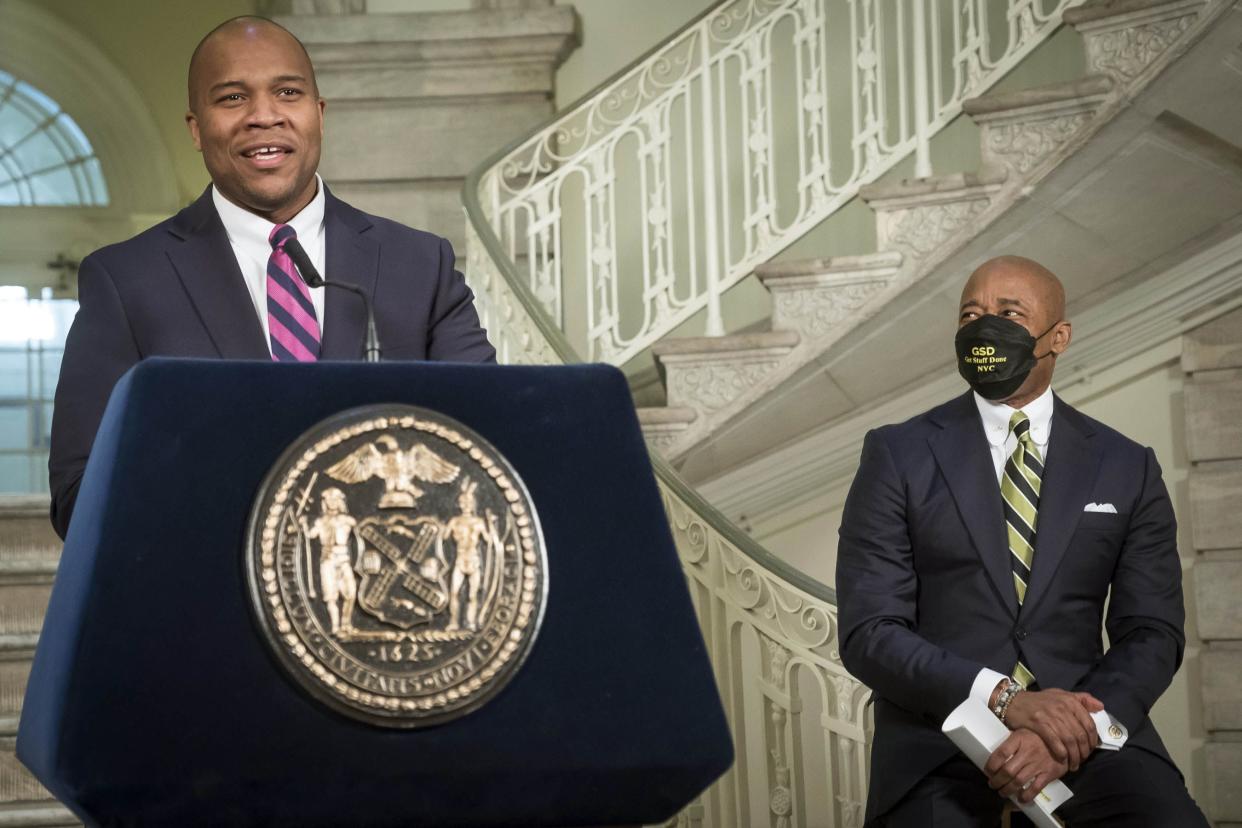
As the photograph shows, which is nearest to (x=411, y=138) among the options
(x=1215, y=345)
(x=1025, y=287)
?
(x=1215, y=345)

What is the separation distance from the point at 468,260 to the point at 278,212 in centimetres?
338

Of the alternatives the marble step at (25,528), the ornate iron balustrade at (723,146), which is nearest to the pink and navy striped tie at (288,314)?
the marble step at (25,528)

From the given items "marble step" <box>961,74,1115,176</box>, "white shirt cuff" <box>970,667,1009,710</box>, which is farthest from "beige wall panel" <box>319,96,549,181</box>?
"white shirt cuff" <box>970,667,1009,710</box>

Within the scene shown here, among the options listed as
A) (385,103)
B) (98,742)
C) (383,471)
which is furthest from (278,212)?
(385,103)

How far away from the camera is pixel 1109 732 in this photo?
7.23 feet

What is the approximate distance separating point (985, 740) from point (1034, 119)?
2705 millimetres

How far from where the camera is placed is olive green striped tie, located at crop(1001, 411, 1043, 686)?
2344mm

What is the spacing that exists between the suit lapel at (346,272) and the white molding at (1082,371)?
12.0 ft

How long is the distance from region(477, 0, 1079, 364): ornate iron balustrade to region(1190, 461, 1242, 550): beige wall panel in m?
1.21

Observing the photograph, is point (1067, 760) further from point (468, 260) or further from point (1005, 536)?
point (468, 260)

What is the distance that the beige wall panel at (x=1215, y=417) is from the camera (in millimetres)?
4797

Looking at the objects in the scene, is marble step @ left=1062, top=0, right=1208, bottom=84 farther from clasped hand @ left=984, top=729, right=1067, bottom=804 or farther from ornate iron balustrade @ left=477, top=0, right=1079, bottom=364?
clasped hand @ left=984, top=729, right=1067, bottom=804

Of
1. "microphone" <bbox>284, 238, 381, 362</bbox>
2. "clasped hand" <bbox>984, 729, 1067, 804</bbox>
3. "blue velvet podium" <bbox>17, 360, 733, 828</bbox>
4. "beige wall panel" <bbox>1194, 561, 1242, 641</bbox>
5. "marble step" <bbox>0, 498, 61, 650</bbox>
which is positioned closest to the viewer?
"blue velvet podium" <bbox>17, 360, 733, 828</bbox>

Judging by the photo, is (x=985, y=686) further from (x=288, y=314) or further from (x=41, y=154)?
(x=41, y=154)
